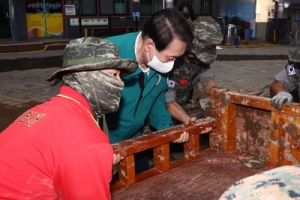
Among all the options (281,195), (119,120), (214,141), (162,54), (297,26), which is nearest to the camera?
(281,195)

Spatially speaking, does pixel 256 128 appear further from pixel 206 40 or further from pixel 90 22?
pixel 90 22

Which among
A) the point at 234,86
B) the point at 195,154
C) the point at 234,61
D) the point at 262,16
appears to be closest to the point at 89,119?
the point at 195,154

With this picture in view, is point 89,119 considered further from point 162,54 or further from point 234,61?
point 234,61

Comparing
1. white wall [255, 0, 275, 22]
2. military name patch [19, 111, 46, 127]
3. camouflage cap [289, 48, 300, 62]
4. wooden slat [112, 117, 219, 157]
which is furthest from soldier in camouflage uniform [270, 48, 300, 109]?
white wall [255, 0, 275, 22]

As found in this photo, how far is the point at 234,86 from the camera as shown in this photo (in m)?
7.75

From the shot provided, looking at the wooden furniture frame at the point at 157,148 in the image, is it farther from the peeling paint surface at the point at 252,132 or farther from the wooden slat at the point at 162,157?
the peeling paint surface at the point at 252,132

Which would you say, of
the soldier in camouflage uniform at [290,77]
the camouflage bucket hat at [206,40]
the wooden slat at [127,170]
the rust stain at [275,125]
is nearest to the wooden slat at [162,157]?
the wooden slat at [127,170]

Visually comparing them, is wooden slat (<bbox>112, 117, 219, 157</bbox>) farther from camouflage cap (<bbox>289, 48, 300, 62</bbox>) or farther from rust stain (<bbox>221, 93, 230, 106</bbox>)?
camouflage cap (<bbox>289, 48, 300, 62</bbox>)

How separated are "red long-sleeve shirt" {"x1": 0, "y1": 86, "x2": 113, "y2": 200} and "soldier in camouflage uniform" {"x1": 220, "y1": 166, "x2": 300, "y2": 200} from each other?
512mm

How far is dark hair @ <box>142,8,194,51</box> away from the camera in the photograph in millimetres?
2293

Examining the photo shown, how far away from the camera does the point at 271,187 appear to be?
96 centimetres

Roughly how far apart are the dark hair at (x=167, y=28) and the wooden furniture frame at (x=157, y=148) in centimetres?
61

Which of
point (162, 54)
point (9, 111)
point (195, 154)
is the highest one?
point (162, 54)

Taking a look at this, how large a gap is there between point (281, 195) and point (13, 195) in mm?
1020
